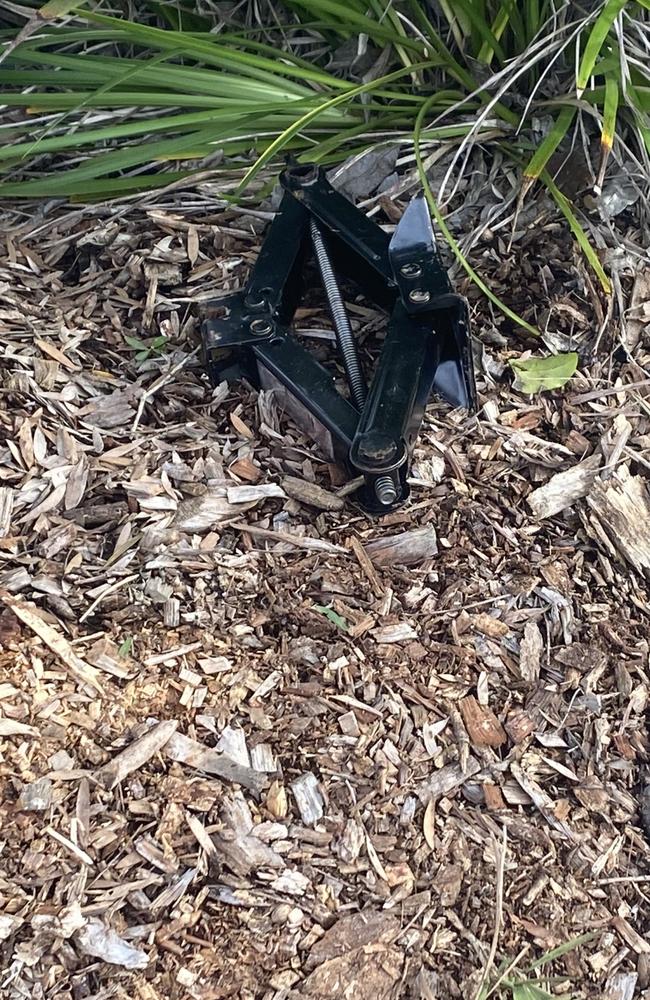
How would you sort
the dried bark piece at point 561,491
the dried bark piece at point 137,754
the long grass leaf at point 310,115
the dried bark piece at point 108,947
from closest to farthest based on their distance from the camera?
the dried bark piece at point 108,947 → the dried bark piece at point 137,754 → the dried bark piece at point 561,491 → the long grass leaf at point 310,115

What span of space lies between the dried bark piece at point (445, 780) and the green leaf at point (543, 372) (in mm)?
737

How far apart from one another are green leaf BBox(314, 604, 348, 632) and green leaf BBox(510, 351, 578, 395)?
602 millimetres

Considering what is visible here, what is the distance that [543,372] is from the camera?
5.99 feet

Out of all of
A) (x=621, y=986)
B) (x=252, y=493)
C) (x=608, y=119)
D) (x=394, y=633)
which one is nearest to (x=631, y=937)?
(x=621, y=986)

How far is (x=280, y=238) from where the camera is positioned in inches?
73.7

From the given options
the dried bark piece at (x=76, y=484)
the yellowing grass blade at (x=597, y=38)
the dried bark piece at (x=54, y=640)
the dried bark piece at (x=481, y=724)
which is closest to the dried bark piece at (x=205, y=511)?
the dried bark piece at (x=76, y=484)

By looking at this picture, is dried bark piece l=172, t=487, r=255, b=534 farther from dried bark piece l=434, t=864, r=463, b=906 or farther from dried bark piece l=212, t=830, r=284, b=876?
dried bark piece l=434, t=864, r=463, b=906

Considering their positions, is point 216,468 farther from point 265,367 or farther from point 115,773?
point 115,773

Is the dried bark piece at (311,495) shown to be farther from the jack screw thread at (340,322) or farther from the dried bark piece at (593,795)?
the dried bark piece at (593,795)

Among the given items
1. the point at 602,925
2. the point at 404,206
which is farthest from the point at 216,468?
the point at 602,925

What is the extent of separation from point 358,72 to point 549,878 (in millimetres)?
1736

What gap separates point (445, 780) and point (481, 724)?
0.35 ft

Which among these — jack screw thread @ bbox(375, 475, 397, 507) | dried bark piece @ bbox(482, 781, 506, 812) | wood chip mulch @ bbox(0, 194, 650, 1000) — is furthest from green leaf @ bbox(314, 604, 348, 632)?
dried bark piece @ bbox(482, 781, 506, 812)

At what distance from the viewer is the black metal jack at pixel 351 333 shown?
163 centimetres
